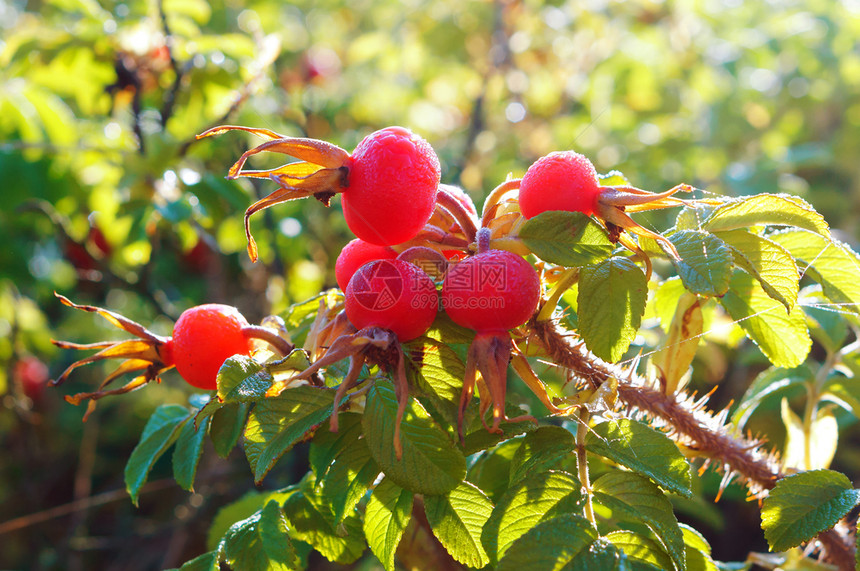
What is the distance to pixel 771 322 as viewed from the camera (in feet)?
4.10

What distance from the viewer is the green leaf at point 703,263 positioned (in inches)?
37.2

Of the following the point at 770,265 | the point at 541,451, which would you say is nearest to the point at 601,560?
the point at 541,451

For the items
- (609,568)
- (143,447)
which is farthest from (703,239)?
(143,447)

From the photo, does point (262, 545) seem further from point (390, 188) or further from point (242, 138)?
point (242, 138)

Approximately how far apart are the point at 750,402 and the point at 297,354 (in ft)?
3.74

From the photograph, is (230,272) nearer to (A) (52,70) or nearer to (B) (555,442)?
(A) (52,70)

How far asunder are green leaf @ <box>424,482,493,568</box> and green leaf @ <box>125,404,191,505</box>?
0.52m

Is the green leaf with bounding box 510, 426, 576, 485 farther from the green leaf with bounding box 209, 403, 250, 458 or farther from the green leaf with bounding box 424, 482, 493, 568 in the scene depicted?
the green leaf with bounding box 209, 403, 250, 458

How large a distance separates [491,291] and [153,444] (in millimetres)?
847

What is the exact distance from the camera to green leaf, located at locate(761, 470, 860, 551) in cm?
106

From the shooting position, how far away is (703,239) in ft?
3.39

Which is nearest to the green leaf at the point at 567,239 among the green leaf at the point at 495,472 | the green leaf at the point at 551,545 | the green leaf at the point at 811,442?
the green leaf at the point at 551,545

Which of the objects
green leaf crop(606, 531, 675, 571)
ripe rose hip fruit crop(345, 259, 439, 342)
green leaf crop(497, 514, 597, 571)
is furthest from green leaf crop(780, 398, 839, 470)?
ripe rose hip fruit crop(345, 259, 439, 342)

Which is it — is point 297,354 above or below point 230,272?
above
